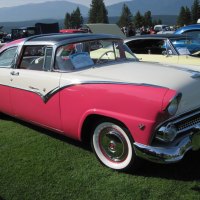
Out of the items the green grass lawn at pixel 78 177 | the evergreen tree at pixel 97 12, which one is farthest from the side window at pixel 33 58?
the evergreen tree at pixel 97 12

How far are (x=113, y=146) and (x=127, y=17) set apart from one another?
68.8 meters

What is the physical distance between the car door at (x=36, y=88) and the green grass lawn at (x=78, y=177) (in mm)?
409

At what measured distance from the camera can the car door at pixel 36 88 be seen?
13.7 ft

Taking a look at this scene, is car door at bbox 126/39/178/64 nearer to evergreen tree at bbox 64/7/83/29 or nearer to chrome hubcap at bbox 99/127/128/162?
chrome hubcap at bbox 99/127/128/162

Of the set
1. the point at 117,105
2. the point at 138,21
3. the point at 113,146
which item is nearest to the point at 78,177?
the point at 113,146

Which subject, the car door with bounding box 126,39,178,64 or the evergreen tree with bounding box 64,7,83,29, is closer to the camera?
the car door with bounding box 126,39,178,64

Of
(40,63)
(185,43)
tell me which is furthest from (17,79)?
(185,43)

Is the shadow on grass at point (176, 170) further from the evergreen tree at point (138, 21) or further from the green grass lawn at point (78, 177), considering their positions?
the evergreen tree at point (138, 21)

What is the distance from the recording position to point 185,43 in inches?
313

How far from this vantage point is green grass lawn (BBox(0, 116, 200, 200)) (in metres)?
3.33

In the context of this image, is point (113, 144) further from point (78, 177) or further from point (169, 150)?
point (169, 150)

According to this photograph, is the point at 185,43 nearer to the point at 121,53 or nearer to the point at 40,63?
the point at 121,53

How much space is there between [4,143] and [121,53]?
205 centimetres

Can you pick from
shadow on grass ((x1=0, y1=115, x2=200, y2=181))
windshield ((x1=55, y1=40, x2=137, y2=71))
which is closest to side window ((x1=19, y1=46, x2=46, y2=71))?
windshield ((x1=55, y1=40, x2=137, y2=71))
